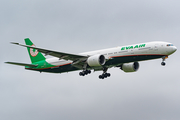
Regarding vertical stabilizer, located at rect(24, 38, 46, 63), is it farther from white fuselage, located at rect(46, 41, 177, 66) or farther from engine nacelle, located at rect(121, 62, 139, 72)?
engine nacelle, located at rect(121, 62, 139, 72)

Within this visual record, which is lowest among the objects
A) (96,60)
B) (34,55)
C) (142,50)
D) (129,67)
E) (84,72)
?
(84,72)

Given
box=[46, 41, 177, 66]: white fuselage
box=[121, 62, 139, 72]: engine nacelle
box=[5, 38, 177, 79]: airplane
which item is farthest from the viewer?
box=[121, 62, 139, 72]: engine nacelle

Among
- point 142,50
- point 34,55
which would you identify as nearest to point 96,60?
point 142,50

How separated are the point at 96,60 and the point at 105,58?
75.7 inches

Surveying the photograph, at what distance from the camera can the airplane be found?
4494cm

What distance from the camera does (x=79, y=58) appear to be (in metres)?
49.3

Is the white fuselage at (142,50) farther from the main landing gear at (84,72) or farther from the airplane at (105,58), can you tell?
the main landing gear at (84,72)

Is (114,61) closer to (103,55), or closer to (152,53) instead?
(103,55)

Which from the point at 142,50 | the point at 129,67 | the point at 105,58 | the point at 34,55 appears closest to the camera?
the point at 142,50

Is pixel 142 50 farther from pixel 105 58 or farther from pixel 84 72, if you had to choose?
pixel 84 72

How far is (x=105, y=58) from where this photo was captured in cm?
4803

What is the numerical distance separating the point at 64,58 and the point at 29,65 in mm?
9591

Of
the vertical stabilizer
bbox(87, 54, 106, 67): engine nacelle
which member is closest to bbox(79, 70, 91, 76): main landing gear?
bbox(87, 54, 106, 67): engine nacelle

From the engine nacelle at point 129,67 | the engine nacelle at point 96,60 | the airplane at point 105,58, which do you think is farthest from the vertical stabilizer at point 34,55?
the engine nacelle at point 129,67
